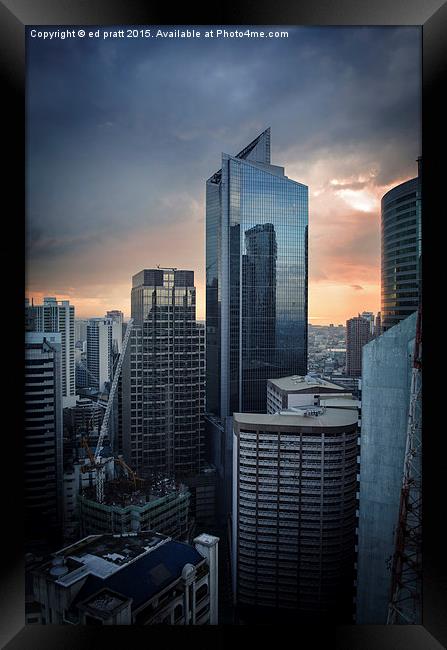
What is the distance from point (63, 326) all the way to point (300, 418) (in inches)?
91.7

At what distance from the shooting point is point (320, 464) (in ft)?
11.5

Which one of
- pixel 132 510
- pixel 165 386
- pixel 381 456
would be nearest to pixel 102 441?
pixel 132 510

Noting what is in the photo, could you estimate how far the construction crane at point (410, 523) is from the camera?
7.07 feet

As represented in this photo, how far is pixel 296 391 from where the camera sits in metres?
3.65

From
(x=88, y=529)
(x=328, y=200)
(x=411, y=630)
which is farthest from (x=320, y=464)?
(x=328, y=200)

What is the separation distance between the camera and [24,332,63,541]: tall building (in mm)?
2209

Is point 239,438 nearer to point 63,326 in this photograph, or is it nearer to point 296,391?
point 296,391

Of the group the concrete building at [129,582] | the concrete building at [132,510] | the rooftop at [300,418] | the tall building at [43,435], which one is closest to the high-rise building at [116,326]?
the tall building at [43,435]

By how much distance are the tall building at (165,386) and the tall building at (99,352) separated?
1.85ft
